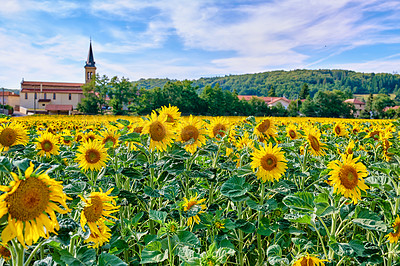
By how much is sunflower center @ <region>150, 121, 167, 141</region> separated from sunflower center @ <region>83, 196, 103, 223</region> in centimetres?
92

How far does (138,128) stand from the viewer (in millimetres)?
2865

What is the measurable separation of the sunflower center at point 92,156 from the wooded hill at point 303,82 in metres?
142

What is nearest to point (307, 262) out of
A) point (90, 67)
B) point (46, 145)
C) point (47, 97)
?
point (46, 145)

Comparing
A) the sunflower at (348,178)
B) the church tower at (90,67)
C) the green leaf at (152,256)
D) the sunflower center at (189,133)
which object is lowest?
the green leaf at (152,256)

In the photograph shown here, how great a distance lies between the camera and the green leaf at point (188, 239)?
5.62ft

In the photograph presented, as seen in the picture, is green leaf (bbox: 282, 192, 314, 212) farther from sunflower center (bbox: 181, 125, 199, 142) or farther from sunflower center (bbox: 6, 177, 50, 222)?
sunflower center (bbox: 6, 177, 50, 222)

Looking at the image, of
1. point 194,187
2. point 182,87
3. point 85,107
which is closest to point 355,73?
point 182,87

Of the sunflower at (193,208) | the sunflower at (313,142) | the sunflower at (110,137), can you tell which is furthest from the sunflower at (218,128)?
the sunflower at (193,208)

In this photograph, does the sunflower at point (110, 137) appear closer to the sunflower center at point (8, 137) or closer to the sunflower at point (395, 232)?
the sunflower center at point (8, 137)

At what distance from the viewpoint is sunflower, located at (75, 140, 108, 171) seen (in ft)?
7.85

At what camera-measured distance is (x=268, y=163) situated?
87.3 inches

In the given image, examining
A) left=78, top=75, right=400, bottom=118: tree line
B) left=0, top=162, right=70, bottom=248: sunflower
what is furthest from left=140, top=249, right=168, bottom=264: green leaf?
left=78, top=75, right=400, bottom=118: tree line

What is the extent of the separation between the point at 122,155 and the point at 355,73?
657 ft

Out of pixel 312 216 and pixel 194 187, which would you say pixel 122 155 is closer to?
pixel 194 187
